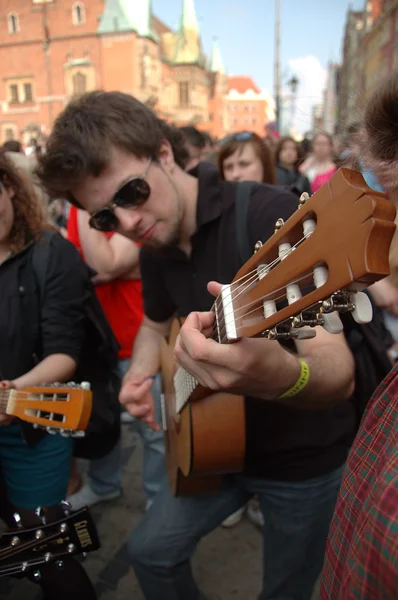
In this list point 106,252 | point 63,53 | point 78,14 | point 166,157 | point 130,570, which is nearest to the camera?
point 166,157

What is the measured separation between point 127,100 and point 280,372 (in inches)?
53.9

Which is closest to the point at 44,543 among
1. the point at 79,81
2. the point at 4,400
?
the point at 4,400

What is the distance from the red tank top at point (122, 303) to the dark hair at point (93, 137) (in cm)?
117

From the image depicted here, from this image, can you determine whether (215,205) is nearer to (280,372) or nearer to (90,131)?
(90,131)

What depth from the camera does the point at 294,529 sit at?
1.75m

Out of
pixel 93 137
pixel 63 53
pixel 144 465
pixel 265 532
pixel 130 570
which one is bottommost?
pixel 130 570

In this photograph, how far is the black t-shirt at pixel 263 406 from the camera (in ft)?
5.47

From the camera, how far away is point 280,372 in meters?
1.23

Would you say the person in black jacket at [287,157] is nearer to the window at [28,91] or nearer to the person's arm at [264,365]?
the person's arm at [264,365]

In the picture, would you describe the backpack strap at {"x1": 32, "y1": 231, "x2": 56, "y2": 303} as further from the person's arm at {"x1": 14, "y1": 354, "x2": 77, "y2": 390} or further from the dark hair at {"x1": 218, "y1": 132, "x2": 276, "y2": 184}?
the dark hair at {"x1": 218, "y1": 132, "x2": 276, "y2": 184}

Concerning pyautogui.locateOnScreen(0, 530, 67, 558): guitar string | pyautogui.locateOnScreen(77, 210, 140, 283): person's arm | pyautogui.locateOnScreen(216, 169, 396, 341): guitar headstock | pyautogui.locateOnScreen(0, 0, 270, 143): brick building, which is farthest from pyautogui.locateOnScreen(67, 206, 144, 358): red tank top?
pyautogui.locateOnScreen(0, 0, 270, 143): brick building

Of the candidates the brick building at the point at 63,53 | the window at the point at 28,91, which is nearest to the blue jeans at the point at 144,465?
the brick building at the point at 63,53

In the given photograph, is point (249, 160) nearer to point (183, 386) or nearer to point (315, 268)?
point (183, 386)

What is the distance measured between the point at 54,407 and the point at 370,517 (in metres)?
1.44
